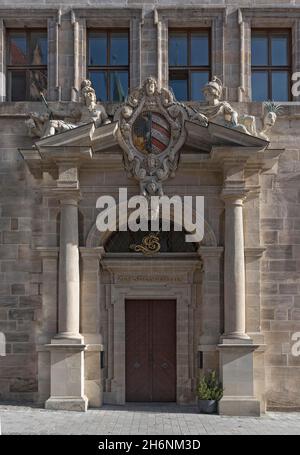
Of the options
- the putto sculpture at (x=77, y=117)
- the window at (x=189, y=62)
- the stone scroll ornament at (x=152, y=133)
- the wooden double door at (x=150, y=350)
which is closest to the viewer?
the putto sculpture at (x=77, y=117)

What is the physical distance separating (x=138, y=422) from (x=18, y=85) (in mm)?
7965

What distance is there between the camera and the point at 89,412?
616 inches

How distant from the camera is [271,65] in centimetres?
1783

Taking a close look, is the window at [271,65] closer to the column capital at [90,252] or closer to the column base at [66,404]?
the column capital at [90,252]

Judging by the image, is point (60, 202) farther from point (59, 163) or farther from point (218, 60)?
point (218, 60)

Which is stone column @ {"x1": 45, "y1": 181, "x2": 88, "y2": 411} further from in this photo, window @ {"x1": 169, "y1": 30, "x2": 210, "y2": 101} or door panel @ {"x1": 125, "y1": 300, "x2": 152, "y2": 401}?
window @ {"x1": 169, "y1": 30, "x2": 210, "y2": 101}

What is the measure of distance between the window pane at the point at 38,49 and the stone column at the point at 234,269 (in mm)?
5173

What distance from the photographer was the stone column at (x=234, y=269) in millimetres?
16109

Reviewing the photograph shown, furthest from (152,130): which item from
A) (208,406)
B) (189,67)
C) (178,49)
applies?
(208,406)

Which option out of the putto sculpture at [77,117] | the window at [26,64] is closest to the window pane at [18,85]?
the window at [26,64]

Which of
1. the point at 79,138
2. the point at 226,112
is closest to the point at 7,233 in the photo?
the point at 79,138

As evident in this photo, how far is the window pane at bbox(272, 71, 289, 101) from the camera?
17734mm

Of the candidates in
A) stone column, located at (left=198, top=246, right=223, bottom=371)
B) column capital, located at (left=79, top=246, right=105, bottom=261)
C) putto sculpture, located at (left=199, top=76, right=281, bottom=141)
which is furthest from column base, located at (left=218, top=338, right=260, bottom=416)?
putto sculpture, located at (left=199, top=76, right=281, bottom=141)

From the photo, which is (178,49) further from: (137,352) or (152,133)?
(137,352)
